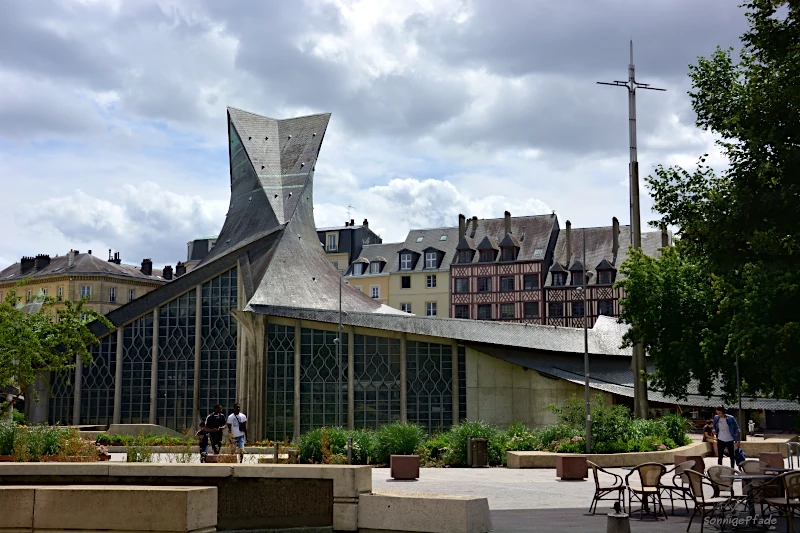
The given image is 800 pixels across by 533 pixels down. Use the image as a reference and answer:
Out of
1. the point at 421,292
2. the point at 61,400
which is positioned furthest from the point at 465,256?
the point at 61,400

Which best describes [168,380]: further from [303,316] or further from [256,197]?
[256,197]

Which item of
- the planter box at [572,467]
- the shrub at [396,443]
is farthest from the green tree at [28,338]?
the planter box at [572,467]

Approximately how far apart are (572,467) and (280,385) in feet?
68.5

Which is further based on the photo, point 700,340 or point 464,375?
point 464,375

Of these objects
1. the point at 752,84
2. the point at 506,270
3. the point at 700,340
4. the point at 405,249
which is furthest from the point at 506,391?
the point at 405,249

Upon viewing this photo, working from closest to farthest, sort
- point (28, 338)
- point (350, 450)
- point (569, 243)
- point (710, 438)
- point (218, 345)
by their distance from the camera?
point (350, 450)
point (710, 438)
point (28, 338)
point (218, 345)
point (569, 243)

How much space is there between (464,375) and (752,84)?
2291cm

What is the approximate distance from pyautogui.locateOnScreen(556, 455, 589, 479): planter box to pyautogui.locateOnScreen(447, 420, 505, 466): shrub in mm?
4785

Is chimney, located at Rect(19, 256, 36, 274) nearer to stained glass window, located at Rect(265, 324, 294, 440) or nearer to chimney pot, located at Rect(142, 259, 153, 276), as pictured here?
chimney pot, located at Rect(142, 259, 153, 276)

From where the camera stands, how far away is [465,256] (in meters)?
74.1

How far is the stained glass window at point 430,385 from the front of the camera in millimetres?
39000

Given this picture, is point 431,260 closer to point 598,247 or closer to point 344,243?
point 344,243

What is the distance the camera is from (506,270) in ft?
236

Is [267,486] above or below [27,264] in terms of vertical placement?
below
